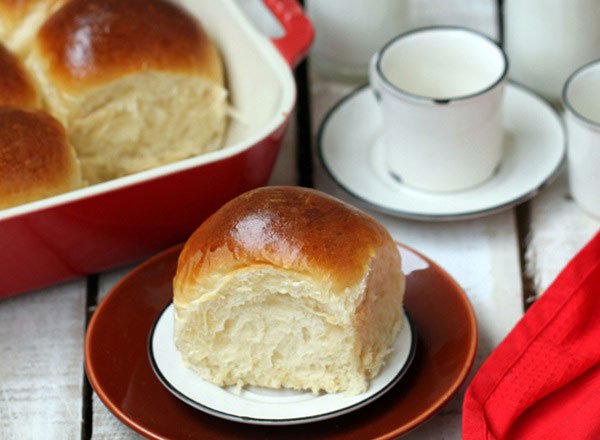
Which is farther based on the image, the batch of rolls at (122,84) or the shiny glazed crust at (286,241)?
the batch of rolls at (122,84)

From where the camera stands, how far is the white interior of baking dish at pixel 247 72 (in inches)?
56.9

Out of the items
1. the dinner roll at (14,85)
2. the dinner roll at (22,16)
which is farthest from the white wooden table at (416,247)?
the dinner roll at (22,16)

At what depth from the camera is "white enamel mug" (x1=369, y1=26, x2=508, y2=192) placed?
1.41 metres

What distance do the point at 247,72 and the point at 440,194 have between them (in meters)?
0.32

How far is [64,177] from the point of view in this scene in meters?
1.33

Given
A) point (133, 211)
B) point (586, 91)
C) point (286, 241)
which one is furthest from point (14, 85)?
point (586, 91)

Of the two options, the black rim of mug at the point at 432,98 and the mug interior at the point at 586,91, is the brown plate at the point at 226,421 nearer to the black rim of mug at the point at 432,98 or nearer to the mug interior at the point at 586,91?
the black rim of mug at the point at 432,98

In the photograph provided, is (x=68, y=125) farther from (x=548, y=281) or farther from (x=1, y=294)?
(x=548, y=281)

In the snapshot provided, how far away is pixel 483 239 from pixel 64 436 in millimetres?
590

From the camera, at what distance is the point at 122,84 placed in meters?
1.48

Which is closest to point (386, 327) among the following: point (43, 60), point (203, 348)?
point (203, 348)

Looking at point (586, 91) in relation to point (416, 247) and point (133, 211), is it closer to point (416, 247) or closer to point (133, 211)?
point (416, 247)

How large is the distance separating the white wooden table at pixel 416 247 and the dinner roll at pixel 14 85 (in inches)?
9.9

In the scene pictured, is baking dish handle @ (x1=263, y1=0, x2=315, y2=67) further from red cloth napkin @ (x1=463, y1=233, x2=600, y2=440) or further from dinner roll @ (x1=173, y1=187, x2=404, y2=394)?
red cloth napkin @ (x1=463, y1=233, x2=600, y2=440)
